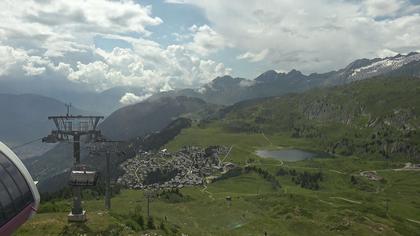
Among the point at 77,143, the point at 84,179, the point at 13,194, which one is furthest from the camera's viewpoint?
the point at 77,143

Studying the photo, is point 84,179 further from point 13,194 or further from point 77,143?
→ point 13,194

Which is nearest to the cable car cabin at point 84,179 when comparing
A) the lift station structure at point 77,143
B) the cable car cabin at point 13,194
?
the lift station structure at point 77,143

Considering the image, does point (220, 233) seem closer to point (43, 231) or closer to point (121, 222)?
point (121, 222)

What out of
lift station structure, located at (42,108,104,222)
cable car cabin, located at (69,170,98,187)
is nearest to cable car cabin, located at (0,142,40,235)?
cable car cabin, located at (69,170,98,187)

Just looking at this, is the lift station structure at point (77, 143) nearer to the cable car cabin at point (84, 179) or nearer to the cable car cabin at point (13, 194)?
the cable car cabin at point (84, 179)

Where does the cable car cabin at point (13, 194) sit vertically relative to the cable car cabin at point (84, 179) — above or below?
above

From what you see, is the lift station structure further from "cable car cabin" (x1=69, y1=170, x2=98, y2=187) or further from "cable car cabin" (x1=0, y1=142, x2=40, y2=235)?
"cable car cabin" (x1=0, y1=142, x2=40, y2=235)

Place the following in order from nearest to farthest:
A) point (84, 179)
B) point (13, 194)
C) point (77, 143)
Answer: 1. point (13, 194)
2. point (84, 179)
3. point (77, 143)

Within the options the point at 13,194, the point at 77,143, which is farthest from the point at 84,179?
the point at 13,194
